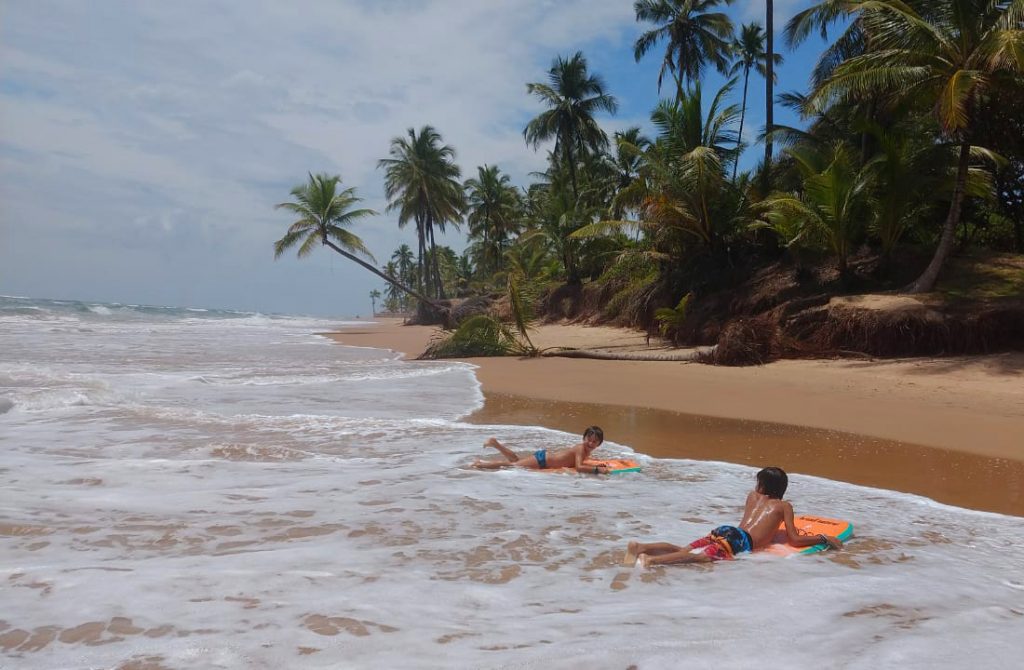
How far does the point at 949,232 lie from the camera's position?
1248 centimetres

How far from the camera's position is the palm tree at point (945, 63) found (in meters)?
11.2

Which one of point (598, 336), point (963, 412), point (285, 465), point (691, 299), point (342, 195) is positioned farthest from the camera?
point (342, 195)

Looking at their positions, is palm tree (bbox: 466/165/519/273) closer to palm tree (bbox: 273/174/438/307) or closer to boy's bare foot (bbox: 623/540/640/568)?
palm tree (bbox: 273/174/438/307)

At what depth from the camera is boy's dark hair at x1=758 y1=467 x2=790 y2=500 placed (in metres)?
4.27


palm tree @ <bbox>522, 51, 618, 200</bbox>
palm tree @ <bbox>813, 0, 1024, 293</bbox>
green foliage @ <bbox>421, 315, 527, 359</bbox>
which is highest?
palm tree @ <bbox>522, 51, 618, 200</bbox>

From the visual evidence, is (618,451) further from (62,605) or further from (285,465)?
(62,605)

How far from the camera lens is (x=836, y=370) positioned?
1149 centimetres

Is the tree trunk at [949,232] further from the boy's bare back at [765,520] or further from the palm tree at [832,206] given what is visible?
the boy's bare back at [765,520]

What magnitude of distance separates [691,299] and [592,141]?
60.0 feet

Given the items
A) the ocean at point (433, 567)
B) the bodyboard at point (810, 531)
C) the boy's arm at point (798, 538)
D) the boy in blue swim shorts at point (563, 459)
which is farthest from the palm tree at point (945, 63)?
the boy's arm at point (798, 538)

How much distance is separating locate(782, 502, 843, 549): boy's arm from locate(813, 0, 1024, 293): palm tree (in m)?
10.1

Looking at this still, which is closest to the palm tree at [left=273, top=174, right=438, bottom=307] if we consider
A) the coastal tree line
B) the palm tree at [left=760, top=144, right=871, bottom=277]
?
the coastal tree line

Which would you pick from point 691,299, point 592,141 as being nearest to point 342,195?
point 592,141

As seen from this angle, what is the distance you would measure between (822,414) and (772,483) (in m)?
4.91
